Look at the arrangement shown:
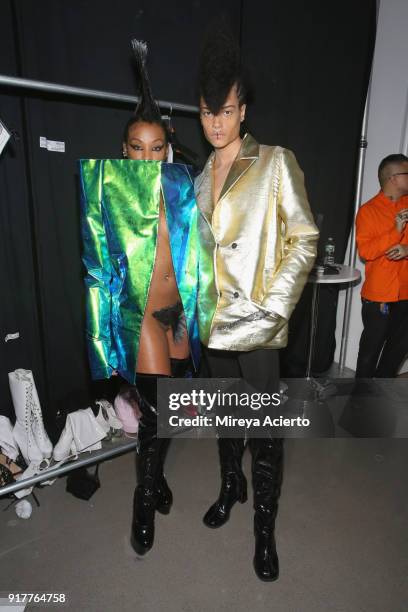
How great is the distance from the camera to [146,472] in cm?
174

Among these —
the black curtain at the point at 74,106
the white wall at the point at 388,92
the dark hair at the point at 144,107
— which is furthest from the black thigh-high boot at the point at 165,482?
the white wall at the point at 388,92

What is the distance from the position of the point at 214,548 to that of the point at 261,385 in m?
0.71

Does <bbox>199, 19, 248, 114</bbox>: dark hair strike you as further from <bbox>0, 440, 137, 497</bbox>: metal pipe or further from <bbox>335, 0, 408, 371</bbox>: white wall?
<bbox>335, 0, 408, 371</bbox>: white wall

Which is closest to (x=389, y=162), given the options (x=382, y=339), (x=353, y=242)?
(x=353, y=242)

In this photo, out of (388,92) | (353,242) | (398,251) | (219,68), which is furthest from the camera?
(353,242)

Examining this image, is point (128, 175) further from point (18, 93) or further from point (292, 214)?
point (18, 93)

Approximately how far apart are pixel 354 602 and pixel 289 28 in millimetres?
3008

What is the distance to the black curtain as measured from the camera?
2.00m

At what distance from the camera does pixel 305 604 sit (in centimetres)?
154

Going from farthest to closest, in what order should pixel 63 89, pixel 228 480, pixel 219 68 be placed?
pixel 228 480, pixel 63 89, pixel 219 68

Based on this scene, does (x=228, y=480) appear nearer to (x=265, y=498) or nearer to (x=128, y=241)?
(x=265, y=498)

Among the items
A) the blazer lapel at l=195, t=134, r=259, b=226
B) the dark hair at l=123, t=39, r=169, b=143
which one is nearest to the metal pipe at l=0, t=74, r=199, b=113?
the dark hair at l=123, t=39, r=169, b=143

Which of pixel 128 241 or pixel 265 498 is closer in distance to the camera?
pixel 128 241

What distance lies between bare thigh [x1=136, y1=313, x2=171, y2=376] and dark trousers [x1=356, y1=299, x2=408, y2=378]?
167 cm
